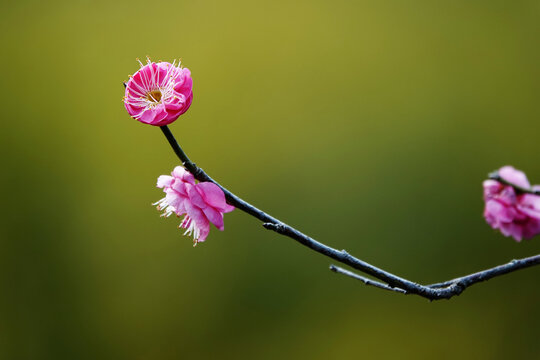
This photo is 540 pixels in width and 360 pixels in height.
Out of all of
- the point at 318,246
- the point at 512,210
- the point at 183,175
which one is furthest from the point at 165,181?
the point at 512,210

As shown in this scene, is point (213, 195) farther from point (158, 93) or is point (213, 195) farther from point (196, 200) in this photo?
point (158, 93)

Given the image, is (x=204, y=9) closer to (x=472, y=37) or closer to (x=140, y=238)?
(x=140, y=238)

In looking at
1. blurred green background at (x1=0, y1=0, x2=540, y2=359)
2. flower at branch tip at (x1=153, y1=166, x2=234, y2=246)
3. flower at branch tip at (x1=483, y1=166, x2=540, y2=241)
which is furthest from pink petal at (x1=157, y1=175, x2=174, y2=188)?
blurred green background at (x1=0, y1=0, x2=540, y2=359)

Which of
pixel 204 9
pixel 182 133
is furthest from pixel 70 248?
pixel 204 9

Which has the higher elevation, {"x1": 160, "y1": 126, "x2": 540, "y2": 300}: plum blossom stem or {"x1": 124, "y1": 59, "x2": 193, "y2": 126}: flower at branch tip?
{"x1": 124, "y1": 59, "x2": 193, "y2": 126}: flower at branch tip

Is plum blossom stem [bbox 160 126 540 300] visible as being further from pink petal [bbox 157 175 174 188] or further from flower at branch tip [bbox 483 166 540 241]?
flower at branch tip [bbox 483 166 540 241]

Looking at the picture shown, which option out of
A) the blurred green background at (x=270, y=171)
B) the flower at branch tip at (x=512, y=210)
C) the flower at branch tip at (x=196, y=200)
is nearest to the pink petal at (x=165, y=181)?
the flower at branch tip at (x=196, y=200)
